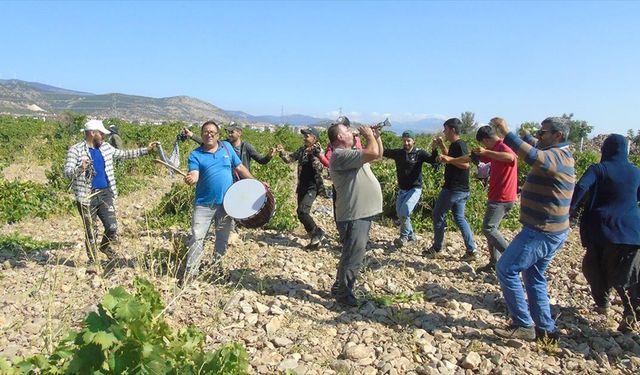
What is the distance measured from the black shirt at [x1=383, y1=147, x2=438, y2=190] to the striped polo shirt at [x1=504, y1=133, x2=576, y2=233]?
270cm

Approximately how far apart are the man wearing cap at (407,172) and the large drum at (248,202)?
207cm

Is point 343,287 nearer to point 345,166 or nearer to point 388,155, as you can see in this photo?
point 345,166

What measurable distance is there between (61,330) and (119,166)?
9.39 m

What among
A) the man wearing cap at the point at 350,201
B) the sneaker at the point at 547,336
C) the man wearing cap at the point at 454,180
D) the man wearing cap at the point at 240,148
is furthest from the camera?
the man wearing cap at the point at 240,148

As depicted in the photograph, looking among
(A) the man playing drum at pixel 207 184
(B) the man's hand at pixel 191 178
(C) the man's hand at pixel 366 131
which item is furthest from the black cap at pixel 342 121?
(B) the man's hand at pixel 191 178

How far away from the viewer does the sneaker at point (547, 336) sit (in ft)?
13.1

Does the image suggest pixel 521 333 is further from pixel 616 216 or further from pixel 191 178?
pixel 191 178

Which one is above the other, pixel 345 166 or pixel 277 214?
pixel 345 166

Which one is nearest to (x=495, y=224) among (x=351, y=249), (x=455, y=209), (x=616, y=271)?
(x=455, y=209)

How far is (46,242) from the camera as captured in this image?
6.54 meters

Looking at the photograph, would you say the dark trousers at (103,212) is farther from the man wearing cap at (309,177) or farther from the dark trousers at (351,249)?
the dark trousers at (351,249)

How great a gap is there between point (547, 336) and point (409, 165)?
10.2 feet

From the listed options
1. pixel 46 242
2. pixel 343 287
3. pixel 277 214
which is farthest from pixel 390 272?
pixel 46 242

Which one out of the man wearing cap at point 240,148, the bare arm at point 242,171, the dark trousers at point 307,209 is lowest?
the dark trousers at point 307,209
